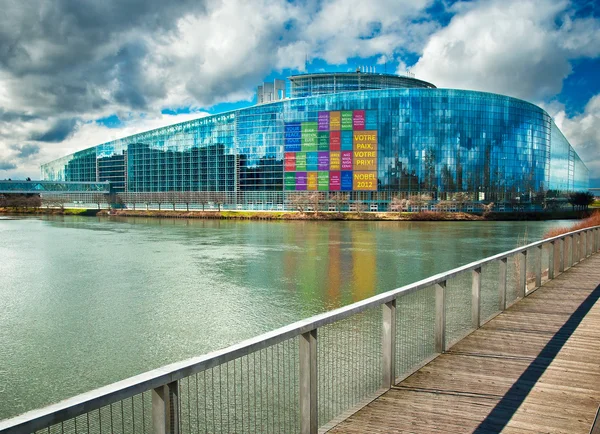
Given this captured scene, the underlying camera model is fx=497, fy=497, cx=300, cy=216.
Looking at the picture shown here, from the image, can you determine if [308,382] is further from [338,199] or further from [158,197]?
[158,197]

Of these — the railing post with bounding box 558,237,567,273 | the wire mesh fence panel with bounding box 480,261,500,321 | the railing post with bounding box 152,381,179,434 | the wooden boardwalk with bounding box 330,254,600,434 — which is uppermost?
the railing post with bounding box 152,381,179,434

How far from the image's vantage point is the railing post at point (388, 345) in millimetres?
7332

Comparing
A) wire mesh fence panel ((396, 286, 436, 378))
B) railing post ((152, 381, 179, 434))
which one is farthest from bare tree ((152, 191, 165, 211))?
railing post ((152, 381, 179, 434))

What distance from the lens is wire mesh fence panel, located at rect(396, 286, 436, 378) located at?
10.4 m

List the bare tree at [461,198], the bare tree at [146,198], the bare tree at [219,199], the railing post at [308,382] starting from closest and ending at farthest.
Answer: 1. the railing post at [308,382]
2. the bare tree at [461,198]
3. the bare tree at [219,199]
4. the bare tree at [146,198]

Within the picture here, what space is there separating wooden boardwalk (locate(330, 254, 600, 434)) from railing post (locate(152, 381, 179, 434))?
248 centimetres

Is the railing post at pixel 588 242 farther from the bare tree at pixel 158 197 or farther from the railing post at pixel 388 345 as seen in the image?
the bare tree at pixel 158 197

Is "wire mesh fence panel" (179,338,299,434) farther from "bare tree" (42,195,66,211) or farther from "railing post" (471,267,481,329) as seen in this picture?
"bare tree" (42,195,66,211)

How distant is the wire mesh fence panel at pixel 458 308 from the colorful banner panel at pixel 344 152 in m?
90.5

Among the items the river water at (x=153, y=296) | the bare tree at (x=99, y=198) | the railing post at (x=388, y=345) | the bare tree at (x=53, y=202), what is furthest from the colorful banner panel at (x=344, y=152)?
the railing post at (x=388, y=345)

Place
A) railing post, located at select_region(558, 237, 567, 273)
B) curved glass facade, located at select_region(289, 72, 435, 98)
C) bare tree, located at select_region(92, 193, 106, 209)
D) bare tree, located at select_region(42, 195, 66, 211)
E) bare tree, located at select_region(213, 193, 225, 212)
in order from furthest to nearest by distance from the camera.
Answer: bare tree, located at select_region(92, 193, 106, 209), bare tree, located at select_region(42, 195, 66, 211), curved glass facade, located at select_region(289, 72, 435, 98), bare tree, located at select_region(213, 193, 225, 212), railing post, located at select_region(558, 237, 567, 273)

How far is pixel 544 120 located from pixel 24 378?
147m

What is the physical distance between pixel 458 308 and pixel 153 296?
46.9ft

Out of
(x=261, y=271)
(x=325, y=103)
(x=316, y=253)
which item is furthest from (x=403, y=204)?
(x=261, y=271)
